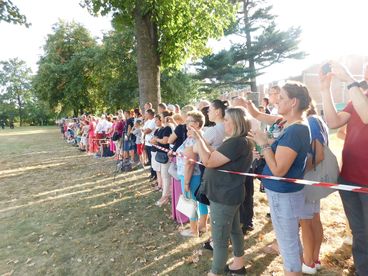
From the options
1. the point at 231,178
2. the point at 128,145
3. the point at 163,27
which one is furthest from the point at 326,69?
the point at 163,27

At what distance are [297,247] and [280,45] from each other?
27.2 meters

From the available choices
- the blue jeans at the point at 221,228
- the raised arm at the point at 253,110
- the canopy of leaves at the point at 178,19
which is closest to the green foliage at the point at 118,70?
the canopy of leaves at the point at 178,19

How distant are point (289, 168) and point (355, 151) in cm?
77

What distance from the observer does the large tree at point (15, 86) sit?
86.1 m

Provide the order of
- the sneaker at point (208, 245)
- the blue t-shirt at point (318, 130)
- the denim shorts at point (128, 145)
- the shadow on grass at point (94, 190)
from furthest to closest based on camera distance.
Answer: the denim shorts at point (128, 145) → the shadow on grass at point (94, 190) → the sneaker at point (208, 245) → the blue t-shirt at point (318, 130)

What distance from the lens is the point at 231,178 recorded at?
132 inches

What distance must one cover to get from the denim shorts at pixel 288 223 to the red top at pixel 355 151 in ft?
2.05

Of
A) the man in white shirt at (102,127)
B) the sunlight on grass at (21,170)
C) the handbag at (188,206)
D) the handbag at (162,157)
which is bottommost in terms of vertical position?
the sunlight on grass at (21,170)

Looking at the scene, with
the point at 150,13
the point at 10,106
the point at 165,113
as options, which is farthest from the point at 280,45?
the point at 10,106

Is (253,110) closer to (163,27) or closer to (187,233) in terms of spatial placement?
→ (187,233)

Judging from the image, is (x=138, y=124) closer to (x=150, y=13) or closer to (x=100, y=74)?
(x=150, y=13)

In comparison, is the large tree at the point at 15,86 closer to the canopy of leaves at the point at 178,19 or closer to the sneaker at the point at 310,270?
the canopy of leaves at the point at 178,19

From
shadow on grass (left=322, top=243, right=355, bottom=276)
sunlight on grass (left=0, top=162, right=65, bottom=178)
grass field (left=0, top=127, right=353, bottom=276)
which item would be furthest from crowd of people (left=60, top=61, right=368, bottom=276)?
sunlight on grass (left=0, top=162, right=65, bottom=178)

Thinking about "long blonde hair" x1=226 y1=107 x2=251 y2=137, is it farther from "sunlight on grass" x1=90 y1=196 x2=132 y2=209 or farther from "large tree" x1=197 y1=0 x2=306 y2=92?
"large tree" x1=197 y1=0 x2=306 y2=92
